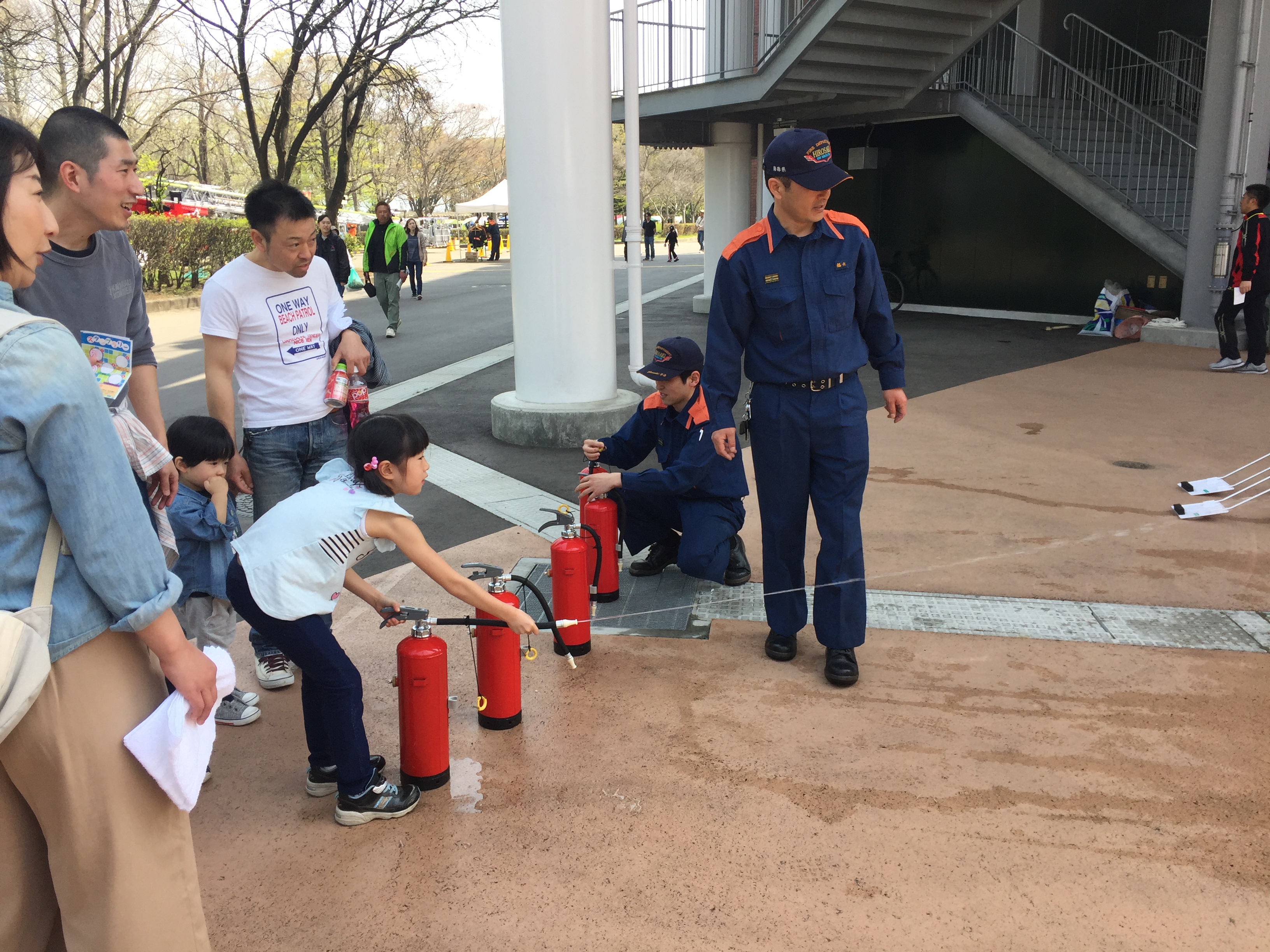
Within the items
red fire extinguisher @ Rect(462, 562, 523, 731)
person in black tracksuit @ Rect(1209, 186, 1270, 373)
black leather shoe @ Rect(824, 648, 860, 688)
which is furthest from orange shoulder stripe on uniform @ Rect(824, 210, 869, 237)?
person in black tracksuit @ Rect(1209, 186, 1270, 373)

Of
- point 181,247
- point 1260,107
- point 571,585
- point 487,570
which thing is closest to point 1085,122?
point 1260,107

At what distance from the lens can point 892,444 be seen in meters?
8.05

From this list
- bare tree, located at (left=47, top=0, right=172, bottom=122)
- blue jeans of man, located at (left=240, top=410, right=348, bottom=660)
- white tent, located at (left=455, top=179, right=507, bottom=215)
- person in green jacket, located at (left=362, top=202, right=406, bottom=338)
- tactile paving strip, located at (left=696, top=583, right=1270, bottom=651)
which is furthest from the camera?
white tent, located at (left=455, top=179, right=507, bottom=215)

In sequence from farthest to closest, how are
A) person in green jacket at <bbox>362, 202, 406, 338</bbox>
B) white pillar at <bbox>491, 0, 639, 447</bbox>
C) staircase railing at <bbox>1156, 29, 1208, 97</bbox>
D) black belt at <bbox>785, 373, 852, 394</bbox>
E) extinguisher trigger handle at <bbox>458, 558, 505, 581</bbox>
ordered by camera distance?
staircase railing at <bbox>1156, 29, 1208, 97</bbox> → person in green jacket at <bbox>362, 202, 406, 338</bbox> → white pillar at <bbox>491, 0, 639, 447</bbox> → black belt at <bbox>785, 373, 852, 394</bbox> → extinguisher trigger handle at <bbox>458, 558, 505, 581</bbox>

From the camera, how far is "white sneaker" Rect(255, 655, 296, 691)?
4016 millimetres

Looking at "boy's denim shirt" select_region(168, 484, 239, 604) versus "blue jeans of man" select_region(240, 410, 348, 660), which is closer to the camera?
"boy's denim shirt" select_region(168, 484, 239, 604)

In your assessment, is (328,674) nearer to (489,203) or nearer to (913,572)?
(913,572)

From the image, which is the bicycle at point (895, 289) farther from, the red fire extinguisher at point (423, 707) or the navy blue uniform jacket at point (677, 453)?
the red fire extinguisher at point (423, 707)

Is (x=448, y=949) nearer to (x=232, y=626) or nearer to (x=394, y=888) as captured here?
(x=394, y=888)

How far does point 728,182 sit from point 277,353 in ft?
46.9

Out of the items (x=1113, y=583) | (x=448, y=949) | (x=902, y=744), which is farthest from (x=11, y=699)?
(x=1113, y=583)

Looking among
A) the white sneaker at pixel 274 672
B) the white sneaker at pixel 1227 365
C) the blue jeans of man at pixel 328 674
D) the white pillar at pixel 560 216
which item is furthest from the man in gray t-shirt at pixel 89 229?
the white sneaker at pixel 1227 365

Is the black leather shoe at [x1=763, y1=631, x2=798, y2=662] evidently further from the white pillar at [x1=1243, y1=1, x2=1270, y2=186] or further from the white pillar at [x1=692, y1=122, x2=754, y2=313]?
the white pillar at [x1=692, y1=122, x2=754, y2=313]

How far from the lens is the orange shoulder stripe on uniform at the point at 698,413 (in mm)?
4820
